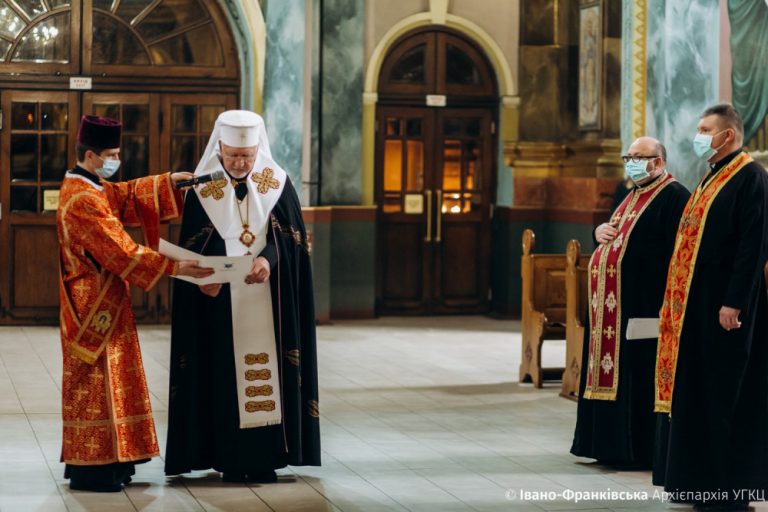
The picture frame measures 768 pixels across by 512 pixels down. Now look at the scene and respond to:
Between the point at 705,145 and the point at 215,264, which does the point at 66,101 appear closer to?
the point at 215,264

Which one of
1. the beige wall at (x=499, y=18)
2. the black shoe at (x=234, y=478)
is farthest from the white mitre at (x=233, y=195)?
the beige wall at (x=499, y=18)

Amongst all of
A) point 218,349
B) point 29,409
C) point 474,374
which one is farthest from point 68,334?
point 474,374

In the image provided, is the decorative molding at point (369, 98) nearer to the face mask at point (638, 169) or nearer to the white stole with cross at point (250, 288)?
the face mask at point (638, 169)

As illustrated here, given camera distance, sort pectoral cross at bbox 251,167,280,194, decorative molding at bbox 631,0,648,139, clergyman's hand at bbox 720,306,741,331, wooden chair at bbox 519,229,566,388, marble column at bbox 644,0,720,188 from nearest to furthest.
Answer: clergyman's hand at bbox 720,306,741,331, pectoral cross at bbox 251,167,280,194, marble column at bbox 644,0,720,188, wooden chair at bbox 519,229,566,388, decorative molding at bbox 631,0,648,139

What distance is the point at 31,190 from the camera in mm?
12859

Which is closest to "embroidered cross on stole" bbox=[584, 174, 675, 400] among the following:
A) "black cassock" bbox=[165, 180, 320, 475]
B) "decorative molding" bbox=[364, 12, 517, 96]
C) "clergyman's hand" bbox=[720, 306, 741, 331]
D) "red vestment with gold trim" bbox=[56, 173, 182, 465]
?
"clergyman's hand" bbox=[720, 306, 741, 331]

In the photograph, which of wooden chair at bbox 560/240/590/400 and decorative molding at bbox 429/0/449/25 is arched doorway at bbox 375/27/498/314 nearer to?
decorative molding at bbox 429/0/449/25

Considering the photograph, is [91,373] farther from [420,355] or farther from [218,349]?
[420,355]

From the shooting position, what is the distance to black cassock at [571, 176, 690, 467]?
675 centimetres

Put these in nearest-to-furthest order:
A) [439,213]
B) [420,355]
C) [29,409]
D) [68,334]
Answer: [68,334], [29,409], [420,355], [439,213]

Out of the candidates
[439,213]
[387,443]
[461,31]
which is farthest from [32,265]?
[387,443]

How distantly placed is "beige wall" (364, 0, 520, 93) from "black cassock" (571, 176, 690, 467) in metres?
7.55

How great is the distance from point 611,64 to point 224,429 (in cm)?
849

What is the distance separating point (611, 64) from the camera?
1373 centimetres
